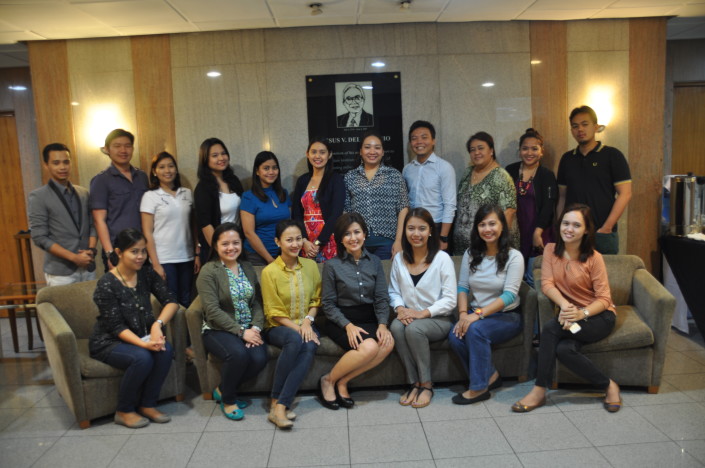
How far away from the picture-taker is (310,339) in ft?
10.9

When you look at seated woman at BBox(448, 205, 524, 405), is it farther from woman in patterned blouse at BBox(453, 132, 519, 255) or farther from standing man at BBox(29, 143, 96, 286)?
standing man at BBox(29, 143, 96, 286)

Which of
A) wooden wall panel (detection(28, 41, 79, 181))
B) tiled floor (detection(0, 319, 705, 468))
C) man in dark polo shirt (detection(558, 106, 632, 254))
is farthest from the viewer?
wooden wall panel (detection(28, 41, 79, 181))

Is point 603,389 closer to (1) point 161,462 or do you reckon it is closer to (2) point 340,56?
(1) point 161,462

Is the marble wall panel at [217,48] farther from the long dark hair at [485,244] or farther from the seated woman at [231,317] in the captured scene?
the long dark hair at [485,244]

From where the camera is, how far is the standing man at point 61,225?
3.97 metres

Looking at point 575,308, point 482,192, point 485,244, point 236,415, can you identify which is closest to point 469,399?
point 575,308

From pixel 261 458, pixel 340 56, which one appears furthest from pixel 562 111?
pixel 261 458

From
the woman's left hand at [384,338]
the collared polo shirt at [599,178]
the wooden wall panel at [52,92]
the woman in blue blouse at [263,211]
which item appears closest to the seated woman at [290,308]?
the woman's left hand at [384,338]

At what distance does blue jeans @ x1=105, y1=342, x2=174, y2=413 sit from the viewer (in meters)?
3.12

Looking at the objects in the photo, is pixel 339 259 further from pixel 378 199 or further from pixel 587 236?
pixel 587 236

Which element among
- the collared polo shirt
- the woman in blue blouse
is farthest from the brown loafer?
the woman in blue blouse

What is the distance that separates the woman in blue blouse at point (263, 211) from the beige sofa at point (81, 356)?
82 cm

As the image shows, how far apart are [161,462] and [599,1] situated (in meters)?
4.59

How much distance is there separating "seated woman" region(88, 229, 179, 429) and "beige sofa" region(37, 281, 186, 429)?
10 cm
